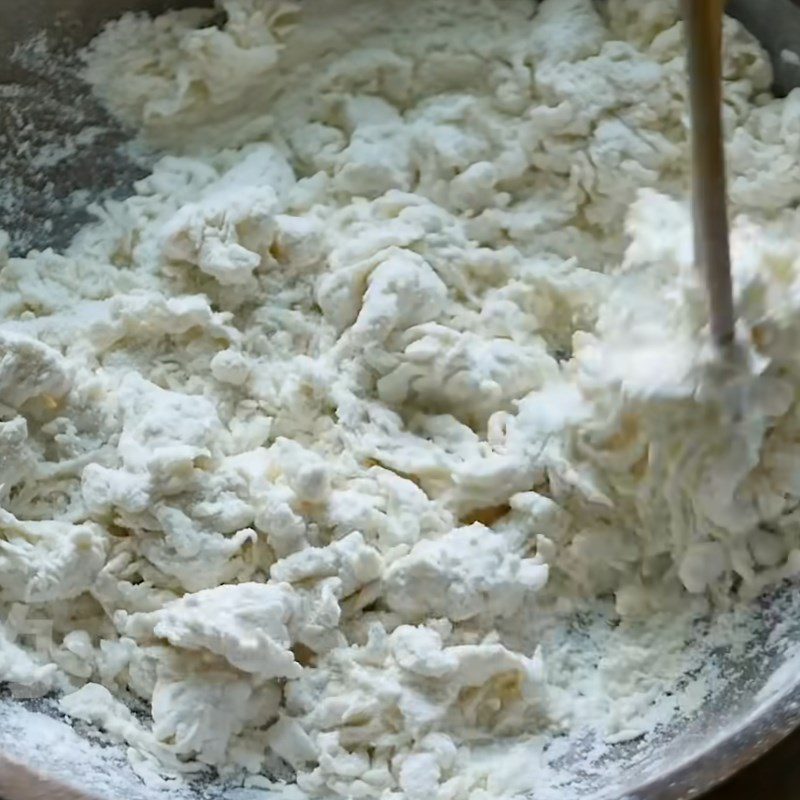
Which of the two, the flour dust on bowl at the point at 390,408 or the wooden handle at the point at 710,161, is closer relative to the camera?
the wooden handle at the point at 710,161

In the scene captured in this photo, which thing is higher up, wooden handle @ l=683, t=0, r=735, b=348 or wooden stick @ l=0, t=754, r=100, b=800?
wooden handle @ l=683, t=0, r=735, b=348

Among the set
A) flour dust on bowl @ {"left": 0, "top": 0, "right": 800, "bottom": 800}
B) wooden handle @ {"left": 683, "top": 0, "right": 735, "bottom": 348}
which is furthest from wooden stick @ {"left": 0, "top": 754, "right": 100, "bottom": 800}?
wooden handle @ {"left": 683, "top": 0, "right": 735, "bottom": 348}

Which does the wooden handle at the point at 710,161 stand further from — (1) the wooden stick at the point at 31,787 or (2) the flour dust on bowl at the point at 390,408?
(1) the wooden stick at the point at 31,787

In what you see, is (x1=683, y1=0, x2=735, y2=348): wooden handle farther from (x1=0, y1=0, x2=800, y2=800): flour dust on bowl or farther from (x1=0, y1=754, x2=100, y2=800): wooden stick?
(x1=0, y1=754, x2=100, y2=800): wooden stick

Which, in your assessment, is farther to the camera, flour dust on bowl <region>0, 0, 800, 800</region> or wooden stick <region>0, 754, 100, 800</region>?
flour dust on bowl <region>0, 0, 800, 800</region>

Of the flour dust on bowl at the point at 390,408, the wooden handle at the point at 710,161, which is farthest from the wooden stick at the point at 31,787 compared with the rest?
the wooden handle at the point at 710,161

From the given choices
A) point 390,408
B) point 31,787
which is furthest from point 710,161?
point 31,787

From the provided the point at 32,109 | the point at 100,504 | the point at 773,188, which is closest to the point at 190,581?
the point at 100,504
